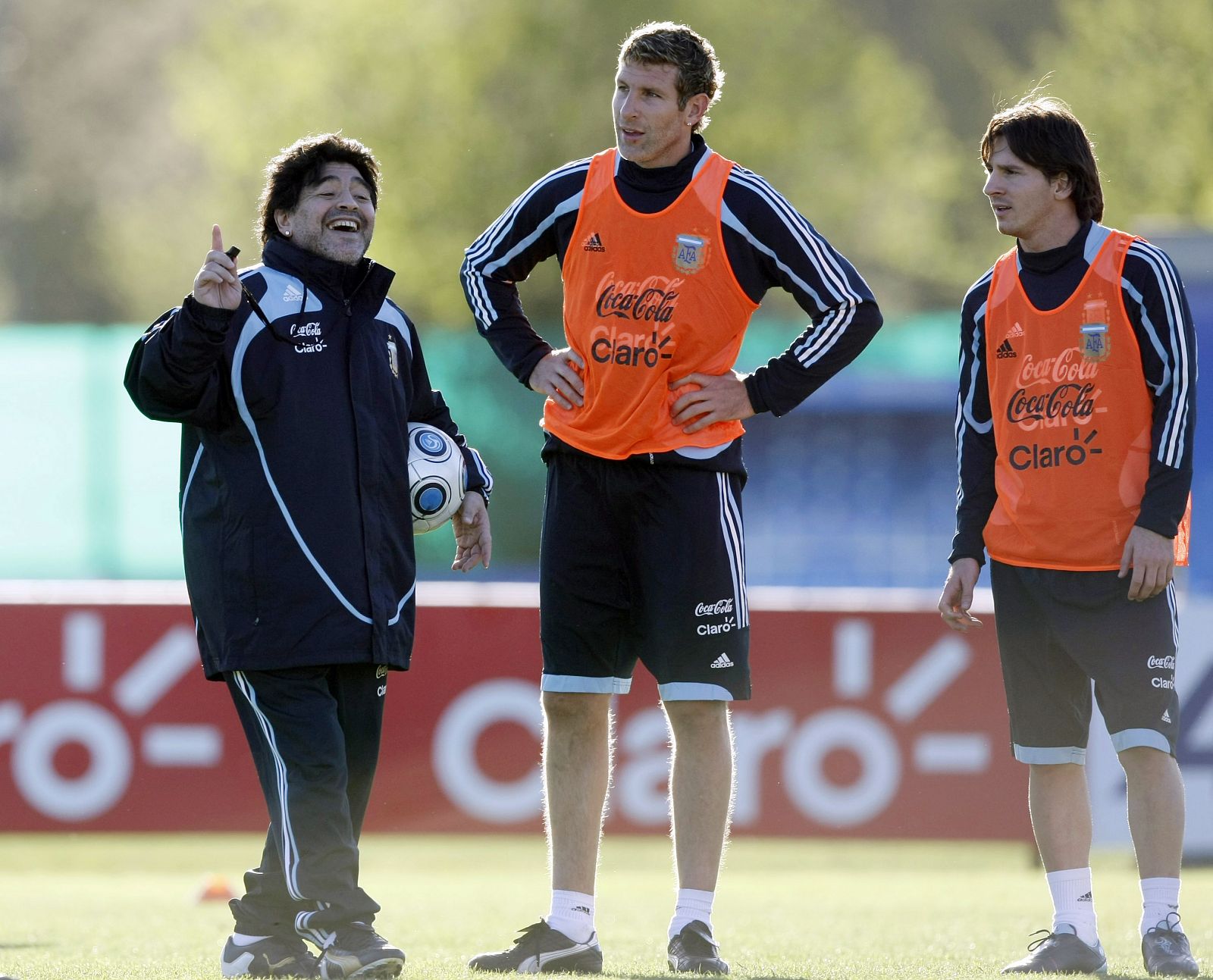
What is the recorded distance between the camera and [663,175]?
5176mm

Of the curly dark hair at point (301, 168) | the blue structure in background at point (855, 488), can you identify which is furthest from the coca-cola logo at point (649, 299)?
the blue structure in background at point (855, 488)

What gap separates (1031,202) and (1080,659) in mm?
1282

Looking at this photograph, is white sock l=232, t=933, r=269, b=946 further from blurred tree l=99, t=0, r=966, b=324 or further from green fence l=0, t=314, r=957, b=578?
blurred tree l=99, t=0, r=966, b=324

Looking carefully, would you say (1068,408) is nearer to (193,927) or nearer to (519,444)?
(193,927)

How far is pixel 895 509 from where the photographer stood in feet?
51.1

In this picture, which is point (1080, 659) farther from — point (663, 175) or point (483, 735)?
point (483, 735)

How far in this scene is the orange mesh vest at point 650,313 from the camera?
5090 millimetres

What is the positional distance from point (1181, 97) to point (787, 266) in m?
16.7

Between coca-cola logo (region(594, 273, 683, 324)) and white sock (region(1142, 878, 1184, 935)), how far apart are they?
6.63ft

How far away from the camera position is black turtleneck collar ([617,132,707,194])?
16.9 feet

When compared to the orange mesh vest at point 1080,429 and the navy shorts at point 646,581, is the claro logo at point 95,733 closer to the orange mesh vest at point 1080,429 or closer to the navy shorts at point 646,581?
the navy shorts at point 646,581

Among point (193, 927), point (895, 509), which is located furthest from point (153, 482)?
point (193, 927)

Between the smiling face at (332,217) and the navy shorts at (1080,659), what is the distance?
2025 millimetres

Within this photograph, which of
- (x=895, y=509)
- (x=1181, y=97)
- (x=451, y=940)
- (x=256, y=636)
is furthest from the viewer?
(x=1181, y=97)
